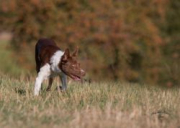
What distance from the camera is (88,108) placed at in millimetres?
7812

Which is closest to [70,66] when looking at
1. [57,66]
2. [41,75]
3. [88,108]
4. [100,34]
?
[57,66]

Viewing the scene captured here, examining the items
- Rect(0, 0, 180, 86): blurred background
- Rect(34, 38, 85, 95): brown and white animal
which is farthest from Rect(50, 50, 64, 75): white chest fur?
Rect(0, 0, 180, 86): blurred background

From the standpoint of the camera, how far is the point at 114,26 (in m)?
27.0

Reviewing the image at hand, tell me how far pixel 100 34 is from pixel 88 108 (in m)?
18.8

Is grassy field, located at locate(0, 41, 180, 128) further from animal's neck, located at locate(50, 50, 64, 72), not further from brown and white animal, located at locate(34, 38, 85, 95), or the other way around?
animal's neck, located at locate(50, 50, 64, 72)

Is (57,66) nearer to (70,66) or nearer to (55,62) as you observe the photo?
(55,62)

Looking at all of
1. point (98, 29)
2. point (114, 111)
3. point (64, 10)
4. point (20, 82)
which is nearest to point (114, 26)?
point (98, 29)

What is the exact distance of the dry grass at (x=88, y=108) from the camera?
6.58 m

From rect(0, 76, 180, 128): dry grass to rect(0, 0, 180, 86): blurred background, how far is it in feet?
50.0

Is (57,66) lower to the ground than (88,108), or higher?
higher

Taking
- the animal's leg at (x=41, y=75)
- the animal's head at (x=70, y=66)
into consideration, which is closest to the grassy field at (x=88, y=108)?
the animal's leg at (x=41, y=75)

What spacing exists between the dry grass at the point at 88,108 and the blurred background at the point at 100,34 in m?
15.2

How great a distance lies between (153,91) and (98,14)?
1657 cm

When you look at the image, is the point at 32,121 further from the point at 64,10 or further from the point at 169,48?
the point at 169,48
